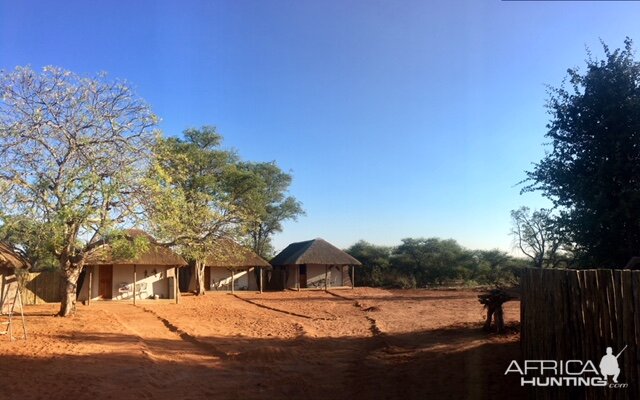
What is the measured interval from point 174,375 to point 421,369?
476 cm

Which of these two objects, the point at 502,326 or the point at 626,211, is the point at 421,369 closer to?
the point at 502,326

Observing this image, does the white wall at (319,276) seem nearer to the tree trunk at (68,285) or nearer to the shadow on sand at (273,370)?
the tree trunk at (68,285)

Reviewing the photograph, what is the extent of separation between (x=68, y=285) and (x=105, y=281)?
10979 mm

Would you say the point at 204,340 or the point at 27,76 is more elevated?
the point at 27,76

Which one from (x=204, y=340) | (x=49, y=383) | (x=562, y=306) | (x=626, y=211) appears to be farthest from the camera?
(x=204, y=340)

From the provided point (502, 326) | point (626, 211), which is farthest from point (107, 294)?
point (626, 211)

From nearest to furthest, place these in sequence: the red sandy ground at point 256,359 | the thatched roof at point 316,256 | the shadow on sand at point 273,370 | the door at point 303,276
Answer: the shadow on sand at point 273,370, the red sandy ground at point 256,359, the thatched roof at point 316,256, the door at point 303,276

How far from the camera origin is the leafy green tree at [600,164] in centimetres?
1045

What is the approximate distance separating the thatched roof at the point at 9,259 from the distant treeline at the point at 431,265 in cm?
2952

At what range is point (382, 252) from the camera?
47.2 meters

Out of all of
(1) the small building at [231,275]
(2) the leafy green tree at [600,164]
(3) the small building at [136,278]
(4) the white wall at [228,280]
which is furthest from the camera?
(4) the white wall at [228,280]

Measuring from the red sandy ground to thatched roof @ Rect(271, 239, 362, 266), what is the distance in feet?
65.7

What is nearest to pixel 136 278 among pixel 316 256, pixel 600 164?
pixel 316 256

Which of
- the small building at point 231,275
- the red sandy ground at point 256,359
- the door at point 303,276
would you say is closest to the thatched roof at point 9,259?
the red sandy ground at point 256,359
